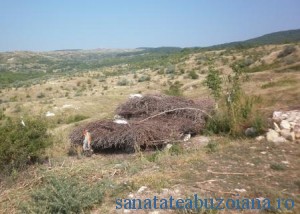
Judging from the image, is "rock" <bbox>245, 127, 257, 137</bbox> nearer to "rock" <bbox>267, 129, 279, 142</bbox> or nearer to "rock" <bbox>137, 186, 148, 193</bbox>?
"rock" <bbox>267, 129, 279, 142</bbox>

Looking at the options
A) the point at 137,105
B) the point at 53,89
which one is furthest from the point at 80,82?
the point at 137,105

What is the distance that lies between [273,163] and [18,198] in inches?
172

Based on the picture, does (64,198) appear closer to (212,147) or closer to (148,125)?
(212,147)

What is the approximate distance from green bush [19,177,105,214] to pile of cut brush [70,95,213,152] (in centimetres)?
304

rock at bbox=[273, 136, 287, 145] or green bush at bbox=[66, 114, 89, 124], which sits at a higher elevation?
rock at bbox=[273, 136, 287, 145]

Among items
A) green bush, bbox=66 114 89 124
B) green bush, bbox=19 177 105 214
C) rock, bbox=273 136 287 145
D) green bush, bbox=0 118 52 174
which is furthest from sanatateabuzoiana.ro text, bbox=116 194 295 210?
green bush, bbox=66 114 89 124

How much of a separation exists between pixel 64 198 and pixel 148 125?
4.20m

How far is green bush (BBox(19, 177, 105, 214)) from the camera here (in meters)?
4.54

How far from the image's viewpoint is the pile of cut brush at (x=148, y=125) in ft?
26.9

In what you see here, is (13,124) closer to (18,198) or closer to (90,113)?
(18,198)

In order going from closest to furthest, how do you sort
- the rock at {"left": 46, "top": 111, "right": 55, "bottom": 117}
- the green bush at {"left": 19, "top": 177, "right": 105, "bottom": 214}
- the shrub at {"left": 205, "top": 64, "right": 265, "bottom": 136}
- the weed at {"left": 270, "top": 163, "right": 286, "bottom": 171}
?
1. the green bush at {"left": 19, "top": 177, "right": 105, "bottom": 214}
2. the weed at {"left": 270, "top": 163, "right": 286, "bottom": 171}
3. the shrub at {"left": 205, "top": 64, "right": 265, "bottom": 136}
4. the rock at {"left": 46, "top": 111, "right": 55, "bottom": 117}

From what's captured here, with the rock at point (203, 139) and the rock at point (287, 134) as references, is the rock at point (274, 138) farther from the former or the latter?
the rock at point (203, 139)

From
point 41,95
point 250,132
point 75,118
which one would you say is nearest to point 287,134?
point 250,132

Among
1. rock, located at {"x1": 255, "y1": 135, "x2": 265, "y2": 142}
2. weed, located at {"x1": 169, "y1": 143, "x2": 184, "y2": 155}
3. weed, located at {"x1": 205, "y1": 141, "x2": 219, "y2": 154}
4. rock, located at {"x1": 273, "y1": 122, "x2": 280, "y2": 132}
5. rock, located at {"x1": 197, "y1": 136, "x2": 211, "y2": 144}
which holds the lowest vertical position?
rock, located at {"x1": 197, "y1": 136, "x2": 211, "y2": 144}
